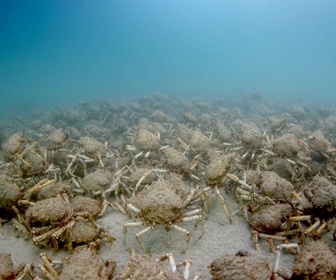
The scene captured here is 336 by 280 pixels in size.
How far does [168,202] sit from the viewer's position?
439 cm

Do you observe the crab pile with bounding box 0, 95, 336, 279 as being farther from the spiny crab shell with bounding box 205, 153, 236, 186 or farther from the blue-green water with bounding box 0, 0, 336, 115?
the blue-green water with bounding box 0, 0, 336, 115

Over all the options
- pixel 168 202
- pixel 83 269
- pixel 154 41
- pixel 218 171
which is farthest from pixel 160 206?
pixel 154 41

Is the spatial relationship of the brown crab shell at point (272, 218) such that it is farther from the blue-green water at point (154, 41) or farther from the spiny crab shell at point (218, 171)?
the blue-green water at point (154, 41)

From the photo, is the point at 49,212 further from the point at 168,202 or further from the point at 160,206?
the point at 168,202

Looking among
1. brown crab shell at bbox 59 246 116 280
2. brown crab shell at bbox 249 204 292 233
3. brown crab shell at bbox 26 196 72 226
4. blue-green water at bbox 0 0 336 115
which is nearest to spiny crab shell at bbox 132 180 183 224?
brown crab shell at bbox 59 246 116 280

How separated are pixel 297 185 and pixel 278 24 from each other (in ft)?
698

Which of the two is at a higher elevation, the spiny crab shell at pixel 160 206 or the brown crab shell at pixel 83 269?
the spiny crab shell at pixel 160 206

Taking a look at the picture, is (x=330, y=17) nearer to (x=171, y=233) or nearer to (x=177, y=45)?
(x=177, y=45)

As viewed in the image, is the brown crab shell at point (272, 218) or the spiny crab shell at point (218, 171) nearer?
the brown crab shell at point (272, 218)

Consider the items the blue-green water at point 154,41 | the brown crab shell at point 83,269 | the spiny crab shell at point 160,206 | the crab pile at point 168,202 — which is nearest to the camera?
the brown crab shell at point 83,269

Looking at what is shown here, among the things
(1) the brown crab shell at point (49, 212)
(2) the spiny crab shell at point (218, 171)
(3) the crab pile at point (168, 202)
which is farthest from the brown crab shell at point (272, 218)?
(1) the brown crab shell at point (49, 212)

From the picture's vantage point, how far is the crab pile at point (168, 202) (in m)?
3.55

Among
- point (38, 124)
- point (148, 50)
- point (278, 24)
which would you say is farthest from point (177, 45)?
point (38, 124)

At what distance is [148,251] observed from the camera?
4746mm
